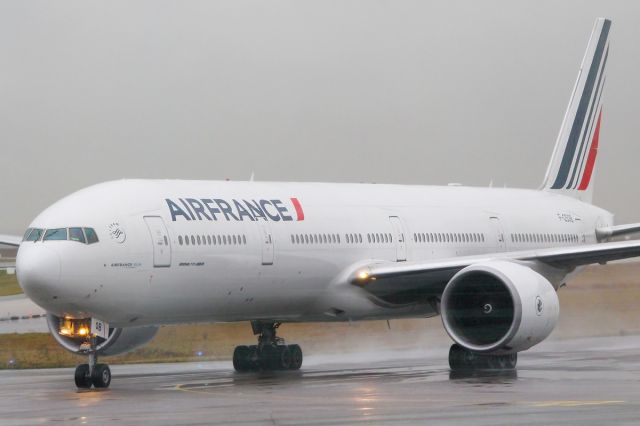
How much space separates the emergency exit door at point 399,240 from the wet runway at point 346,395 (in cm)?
254

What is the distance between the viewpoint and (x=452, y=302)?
28.0m

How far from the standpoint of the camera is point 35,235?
24.8 metres

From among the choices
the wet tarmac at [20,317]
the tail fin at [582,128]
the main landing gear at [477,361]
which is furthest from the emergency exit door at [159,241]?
the tail fin at [582,128]

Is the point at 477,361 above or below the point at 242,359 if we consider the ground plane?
below

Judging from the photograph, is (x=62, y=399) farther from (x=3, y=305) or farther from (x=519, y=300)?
(x=3, y=305)

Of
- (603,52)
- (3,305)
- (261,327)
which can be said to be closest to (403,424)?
(261,327)

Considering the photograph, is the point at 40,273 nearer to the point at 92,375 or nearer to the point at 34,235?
the point at 34,235

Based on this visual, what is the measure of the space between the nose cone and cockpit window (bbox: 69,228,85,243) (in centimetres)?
48

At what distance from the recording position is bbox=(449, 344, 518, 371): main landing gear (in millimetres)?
28609

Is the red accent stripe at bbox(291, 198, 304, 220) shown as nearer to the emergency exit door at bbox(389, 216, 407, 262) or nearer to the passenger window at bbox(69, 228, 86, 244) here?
the emergency exit door at bbox(389, 216, 407, 262)

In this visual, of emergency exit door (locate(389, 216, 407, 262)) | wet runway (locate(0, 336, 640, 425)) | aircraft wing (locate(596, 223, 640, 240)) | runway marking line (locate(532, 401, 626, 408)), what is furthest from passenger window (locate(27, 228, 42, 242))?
aircraft wing (locate(596, 223, 640, 240))

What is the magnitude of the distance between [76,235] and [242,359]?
7.36m

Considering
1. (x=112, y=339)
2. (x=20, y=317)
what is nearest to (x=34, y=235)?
(x=112, y=339)

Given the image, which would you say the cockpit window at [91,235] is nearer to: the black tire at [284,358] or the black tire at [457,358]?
A: the black tire at [284,358]
